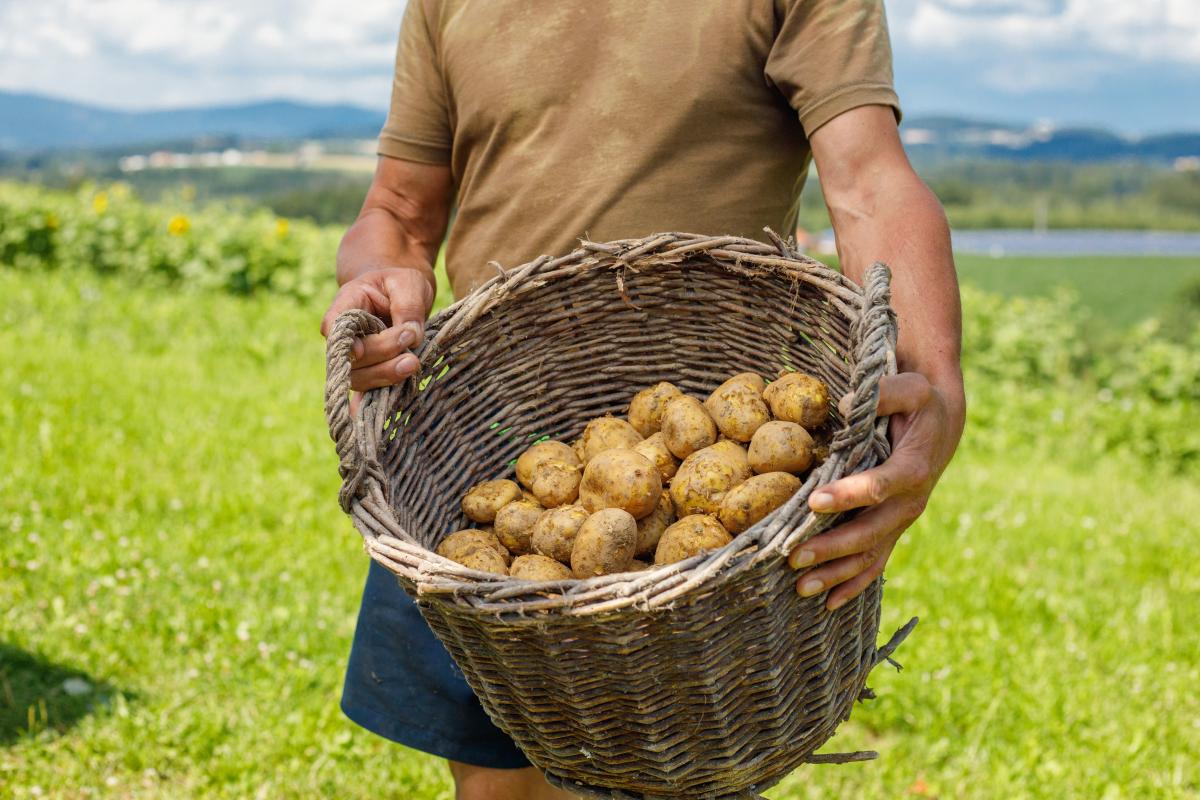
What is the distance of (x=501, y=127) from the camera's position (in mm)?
2238

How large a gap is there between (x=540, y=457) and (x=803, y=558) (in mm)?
729

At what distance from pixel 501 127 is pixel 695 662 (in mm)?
1230

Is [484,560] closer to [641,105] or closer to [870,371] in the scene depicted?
[870,371]

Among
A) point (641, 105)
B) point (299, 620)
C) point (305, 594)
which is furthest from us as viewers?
point (305, 594)

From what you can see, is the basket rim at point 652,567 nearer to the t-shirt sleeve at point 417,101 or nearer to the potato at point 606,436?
the potato at point 606,436

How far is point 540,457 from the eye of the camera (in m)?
2.04

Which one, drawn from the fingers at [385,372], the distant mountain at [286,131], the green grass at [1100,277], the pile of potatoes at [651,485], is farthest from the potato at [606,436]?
the distant mountain at [286,131]

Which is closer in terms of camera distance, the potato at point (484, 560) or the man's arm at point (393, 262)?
the potato at point (484, 560)

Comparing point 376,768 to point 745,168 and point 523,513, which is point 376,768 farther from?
point 745,168

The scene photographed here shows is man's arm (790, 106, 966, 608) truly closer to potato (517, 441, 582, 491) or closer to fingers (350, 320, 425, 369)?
potato (517, 441, 582, 491)

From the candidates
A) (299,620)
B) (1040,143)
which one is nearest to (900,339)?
(299,620)

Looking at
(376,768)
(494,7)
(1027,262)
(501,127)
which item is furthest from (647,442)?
(1027,262)

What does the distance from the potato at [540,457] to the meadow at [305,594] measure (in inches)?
53.7

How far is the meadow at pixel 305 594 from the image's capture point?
3.12 metres
